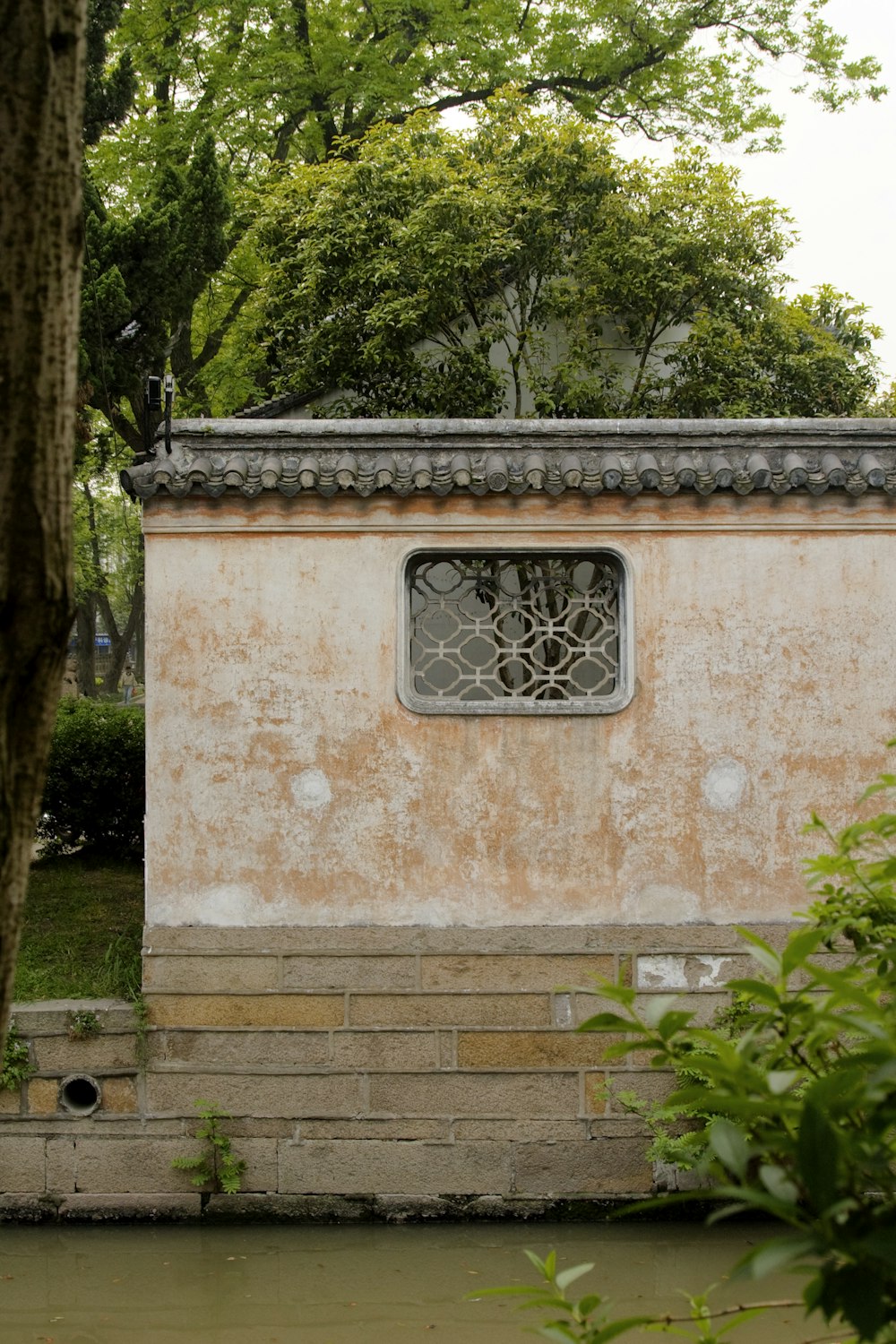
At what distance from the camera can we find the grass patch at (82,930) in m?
7.54

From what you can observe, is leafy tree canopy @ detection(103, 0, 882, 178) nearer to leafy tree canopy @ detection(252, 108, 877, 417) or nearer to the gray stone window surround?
leafy tree canopy @ detection(252, 108, 877, 417)

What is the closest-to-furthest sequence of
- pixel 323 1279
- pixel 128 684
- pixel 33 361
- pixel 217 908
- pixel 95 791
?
pixel 33 361 < pixel 323 1279 < pixel 217 908 < pixel 95 791 < pixel 128 684

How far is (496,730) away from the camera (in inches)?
289

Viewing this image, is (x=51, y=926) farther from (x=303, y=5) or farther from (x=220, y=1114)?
(x=303, y=5)

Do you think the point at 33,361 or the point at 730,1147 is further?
the point at 33,361

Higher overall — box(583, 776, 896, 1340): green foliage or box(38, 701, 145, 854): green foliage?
box(38, 701, 145, 854): green foliage

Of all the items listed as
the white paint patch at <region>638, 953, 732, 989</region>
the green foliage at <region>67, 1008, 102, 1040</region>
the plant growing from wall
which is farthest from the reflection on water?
the plant growing from wall

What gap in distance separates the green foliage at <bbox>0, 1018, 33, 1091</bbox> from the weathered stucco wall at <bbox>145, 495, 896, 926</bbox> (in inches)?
37.7

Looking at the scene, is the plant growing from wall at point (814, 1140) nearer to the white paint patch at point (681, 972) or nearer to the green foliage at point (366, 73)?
the white paint patch at point (681, 972)

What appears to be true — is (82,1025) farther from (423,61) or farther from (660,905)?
(423,61)

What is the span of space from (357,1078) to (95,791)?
4.19 meters

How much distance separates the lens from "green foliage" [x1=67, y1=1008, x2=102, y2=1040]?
7.14 metres

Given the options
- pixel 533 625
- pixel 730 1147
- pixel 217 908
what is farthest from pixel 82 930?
pixel 730 1147

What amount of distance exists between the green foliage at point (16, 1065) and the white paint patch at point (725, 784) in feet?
12.8
